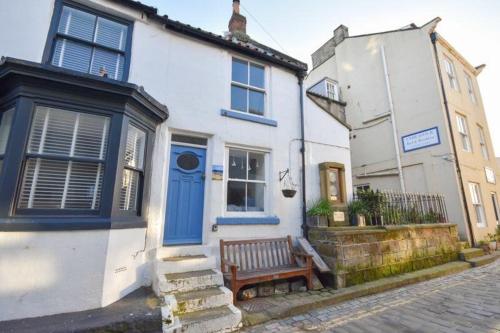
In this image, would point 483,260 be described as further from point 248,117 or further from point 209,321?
point 209,321

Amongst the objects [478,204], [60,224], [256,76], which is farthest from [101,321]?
[478,204]

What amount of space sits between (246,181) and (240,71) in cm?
320

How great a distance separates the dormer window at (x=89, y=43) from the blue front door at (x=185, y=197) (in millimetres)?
2156

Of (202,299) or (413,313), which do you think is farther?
(413,313)

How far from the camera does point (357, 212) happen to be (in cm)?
646

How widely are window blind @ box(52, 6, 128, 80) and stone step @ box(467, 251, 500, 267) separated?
1111cm

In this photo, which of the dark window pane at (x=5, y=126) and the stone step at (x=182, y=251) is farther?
the stone step at (x=182, y=251)

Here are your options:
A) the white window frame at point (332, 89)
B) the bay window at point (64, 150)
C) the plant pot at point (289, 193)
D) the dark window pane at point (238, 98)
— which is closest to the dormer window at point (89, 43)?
the bay window at point (64, 150)

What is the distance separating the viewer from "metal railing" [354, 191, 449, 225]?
6613 millimetres

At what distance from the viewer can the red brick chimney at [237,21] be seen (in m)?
9.13

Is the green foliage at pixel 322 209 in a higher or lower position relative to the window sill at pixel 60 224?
higher

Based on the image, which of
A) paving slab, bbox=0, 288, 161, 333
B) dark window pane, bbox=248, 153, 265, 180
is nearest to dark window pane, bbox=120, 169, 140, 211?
paving slab, bbox=0, 288, 161, 333

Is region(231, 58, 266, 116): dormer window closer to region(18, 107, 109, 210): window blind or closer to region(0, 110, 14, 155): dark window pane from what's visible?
region(18, 107, 109, 210): window blind

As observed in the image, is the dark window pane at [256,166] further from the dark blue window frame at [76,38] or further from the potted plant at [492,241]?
the potted plant at [492,241]
